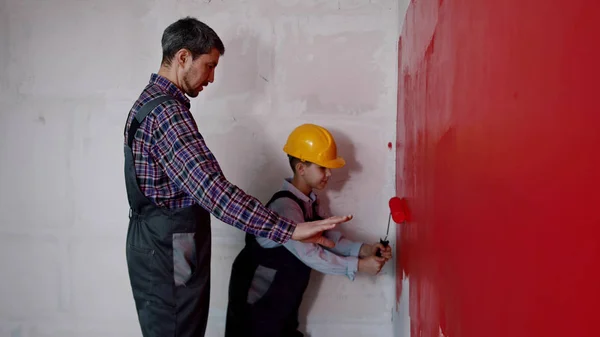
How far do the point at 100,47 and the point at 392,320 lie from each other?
1680mm

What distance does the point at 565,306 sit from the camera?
0.37 metres

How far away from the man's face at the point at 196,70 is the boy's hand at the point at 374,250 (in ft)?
2.86

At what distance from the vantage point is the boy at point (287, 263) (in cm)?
178

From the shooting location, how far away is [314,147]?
1800 millimetres

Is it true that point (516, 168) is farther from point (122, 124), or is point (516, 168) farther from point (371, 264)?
point (122, 124)

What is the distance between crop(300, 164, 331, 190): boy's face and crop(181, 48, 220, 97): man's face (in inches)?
20.9

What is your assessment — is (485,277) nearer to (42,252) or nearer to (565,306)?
(565,306)

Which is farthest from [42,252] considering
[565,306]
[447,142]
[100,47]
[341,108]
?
[565,306]

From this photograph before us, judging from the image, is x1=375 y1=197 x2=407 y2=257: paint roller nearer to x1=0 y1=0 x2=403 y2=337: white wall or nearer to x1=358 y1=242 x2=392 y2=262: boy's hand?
x1=358 y1=242 x2=392 y2=262: boy's hand

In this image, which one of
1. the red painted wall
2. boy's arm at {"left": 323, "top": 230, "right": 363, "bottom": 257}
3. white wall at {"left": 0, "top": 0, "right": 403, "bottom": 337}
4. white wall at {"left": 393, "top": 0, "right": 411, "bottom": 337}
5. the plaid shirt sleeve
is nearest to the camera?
the red painted wall

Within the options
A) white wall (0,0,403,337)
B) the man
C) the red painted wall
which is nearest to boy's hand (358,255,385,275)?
white wall (0,0,403,337)

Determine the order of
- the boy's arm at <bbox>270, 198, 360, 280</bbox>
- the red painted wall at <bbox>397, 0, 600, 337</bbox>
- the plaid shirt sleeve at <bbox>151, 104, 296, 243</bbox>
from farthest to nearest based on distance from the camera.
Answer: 1. the boy's arm at <bbox>270, 198, 360, 280</bbox>
2. the plaid shirt sleeve at <bbox>151, 104, 296, 243</bbox>
3. the red painted wall at <bbox>397, 0, 600, 337</bbox>

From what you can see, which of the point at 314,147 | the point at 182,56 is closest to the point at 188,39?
the point at 182,56

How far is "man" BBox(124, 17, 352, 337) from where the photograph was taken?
129cm
